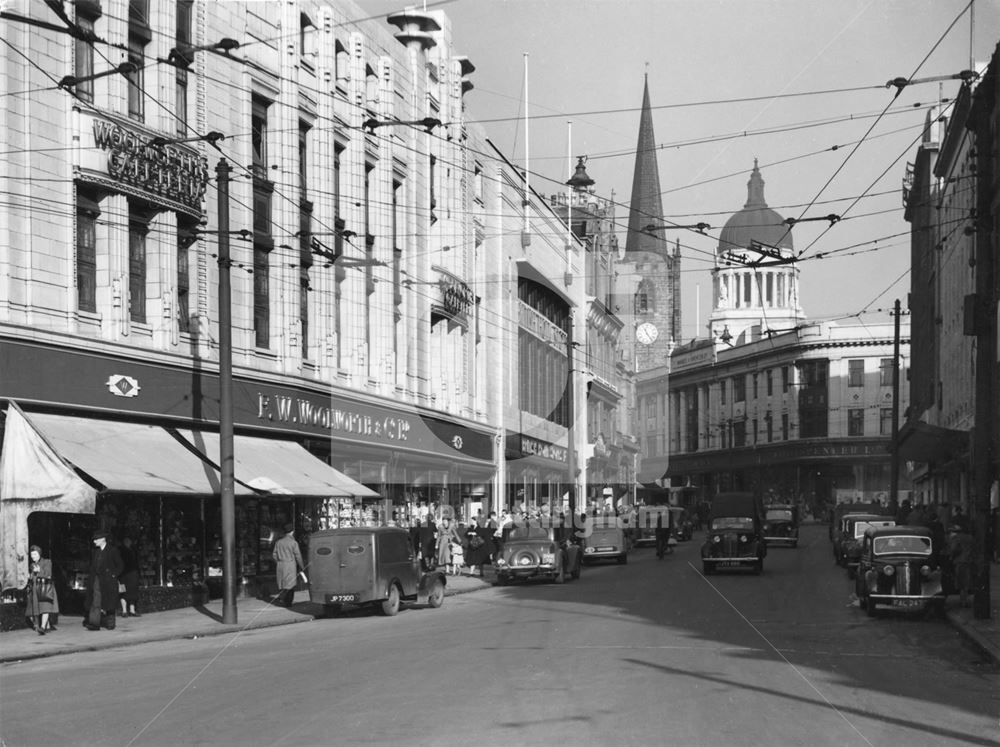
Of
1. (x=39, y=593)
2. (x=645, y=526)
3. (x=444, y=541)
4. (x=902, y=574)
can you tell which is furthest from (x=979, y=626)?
(x=645, y=526)

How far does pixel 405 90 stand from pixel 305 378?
1253cm

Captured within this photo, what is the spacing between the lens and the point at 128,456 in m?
25.5

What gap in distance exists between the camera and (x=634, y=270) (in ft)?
469

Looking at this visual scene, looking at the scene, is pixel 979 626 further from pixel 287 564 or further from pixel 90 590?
pixel 90 590

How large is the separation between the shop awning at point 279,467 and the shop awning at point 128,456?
0.88 meters

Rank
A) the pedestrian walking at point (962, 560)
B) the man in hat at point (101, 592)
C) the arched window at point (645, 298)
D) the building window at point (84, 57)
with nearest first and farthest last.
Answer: the man in hat at point (101, 592) → the building window at point (84, 57) → the pedestrian walking at point (962, 560) → the arched window at point (645, 298)

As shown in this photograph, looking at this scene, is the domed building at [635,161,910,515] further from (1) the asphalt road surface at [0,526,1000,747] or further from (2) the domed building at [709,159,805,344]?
(1) the asphalt road surface at [0,526,1000,747]

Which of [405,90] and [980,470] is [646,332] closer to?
[405,90]

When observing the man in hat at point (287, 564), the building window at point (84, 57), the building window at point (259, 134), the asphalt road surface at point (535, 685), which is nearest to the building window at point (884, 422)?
the building window at point (259, 134)

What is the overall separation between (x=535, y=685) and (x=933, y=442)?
47.2m

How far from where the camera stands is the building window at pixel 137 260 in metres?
28.0

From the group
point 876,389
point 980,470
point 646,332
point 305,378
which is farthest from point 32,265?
point 646,332

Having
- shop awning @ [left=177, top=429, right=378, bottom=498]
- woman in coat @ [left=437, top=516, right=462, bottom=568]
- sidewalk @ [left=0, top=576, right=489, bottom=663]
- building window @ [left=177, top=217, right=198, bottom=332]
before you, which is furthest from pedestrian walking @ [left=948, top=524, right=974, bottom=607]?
woman in coat @ [left=437, top=516, right=462, bottom=568]

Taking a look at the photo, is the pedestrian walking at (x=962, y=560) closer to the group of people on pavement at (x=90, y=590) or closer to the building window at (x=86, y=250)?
the group of people on pavement at (x=90, y=590)
